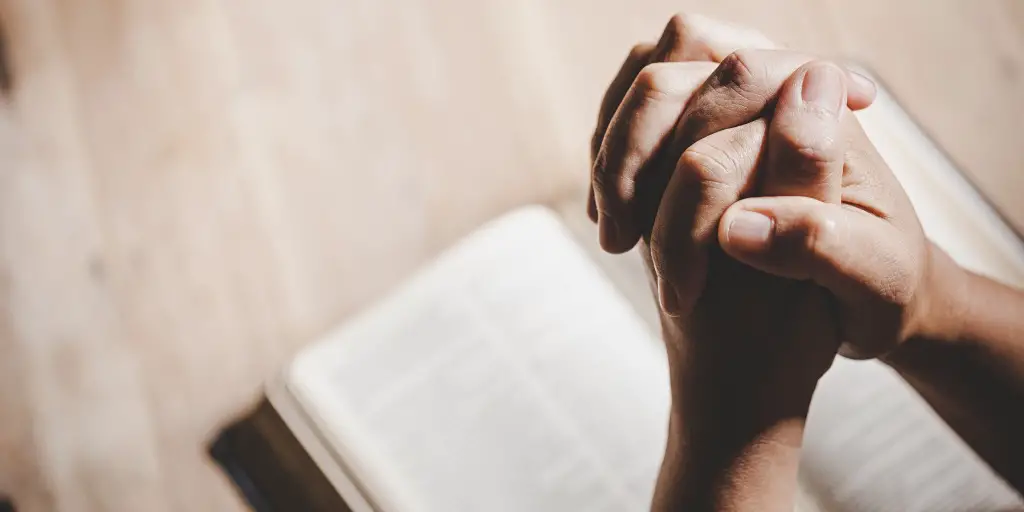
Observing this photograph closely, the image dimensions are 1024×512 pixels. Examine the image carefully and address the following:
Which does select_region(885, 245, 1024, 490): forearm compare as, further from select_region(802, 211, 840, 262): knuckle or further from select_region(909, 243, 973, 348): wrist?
select_region(802, 211, 840, 262): knuckle

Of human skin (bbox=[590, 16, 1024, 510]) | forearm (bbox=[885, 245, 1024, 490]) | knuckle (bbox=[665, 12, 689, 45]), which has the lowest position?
forearm (bbox=[885, 245, 1024, 490])

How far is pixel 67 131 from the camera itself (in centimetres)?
104

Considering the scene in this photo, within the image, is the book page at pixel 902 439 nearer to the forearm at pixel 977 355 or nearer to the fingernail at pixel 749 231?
the forearm at pixel 977 355

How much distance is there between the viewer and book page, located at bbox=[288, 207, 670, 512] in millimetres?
Answer: 670

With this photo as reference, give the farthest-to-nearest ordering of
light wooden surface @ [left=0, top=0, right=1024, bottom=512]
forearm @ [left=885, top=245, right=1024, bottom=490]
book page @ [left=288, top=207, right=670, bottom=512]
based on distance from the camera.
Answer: light wooden surface @ [left=0, top=0, right=1024, bottom=512] < book page @ [left=288, top=207, right=670, bottom=512] < forearm @ [left=885, top=245, right=1024, bottom=490]

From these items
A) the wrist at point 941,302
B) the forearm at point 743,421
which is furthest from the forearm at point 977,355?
the forearm at point 743,421

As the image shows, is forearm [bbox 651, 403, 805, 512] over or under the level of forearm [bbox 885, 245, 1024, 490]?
over

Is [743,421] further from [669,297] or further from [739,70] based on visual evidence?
[739,70]

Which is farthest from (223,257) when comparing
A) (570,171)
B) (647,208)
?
(647,208)

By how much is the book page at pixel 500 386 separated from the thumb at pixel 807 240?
0.86 ft

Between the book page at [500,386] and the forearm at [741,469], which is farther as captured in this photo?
the book page at [500,386]

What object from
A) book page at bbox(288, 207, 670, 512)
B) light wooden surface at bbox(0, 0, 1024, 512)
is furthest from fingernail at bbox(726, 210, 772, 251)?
light wooden surface at bbox(0, 0, 1024, 512)

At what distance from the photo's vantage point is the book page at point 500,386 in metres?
0.67

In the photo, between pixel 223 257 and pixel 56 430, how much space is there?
10.9 inches
